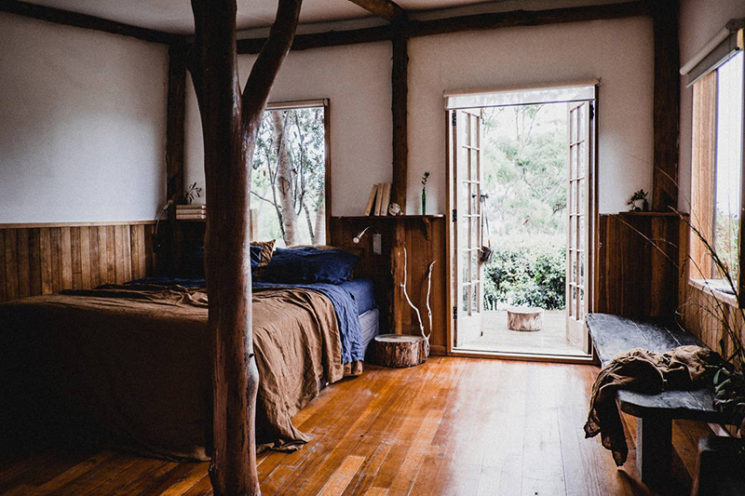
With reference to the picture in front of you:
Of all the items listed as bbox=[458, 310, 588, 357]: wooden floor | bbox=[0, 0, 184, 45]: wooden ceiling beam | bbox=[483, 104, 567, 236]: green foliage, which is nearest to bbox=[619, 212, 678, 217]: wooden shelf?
bbox=[458, 310, 588, 357]: wooden floor

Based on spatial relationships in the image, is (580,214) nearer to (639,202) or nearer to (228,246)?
(639,202)

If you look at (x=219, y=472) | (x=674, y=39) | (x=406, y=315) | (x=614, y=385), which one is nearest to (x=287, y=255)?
(x=406, y=315)

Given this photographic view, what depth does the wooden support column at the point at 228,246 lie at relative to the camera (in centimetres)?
255

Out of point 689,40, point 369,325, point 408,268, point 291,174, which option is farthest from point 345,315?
point 689,40

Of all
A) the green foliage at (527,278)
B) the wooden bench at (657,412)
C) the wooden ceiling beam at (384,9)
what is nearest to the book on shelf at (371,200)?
the wooden ceiling beam at (384,9)

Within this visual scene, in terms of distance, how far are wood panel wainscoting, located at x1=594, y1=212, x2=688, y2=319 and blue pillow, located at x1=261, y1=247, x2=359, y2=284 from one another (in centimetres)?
226

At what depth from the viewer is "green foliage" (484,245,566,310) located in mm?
8039

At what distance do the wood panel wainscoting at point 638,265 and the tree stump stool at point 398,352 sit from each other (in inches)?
64.7

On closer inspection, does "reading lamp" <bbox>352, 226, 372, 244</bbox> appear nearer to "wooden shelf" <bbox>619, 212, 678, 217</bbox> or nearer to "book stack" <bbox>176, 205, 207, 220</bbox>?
"book stack" <bbox>176, 205, 207, 220</bbox>

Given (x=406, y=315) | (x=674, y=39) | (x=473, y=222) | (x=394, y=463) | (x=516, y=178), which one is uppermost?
(x=674, y=39)

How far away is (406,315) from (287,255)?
1.31 meters

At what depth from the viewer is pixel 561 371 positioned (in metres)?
4.73

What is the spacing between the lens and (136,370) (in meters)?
3.19

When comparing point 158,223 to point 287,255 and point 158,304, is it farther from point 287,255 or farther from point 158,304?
point 158,304
